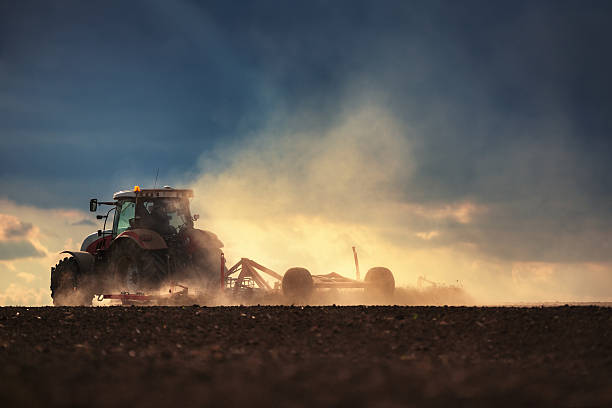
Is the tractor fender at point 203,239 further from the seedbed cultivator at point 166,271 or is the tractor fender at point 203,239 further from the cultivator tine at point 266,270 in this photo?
the cultivator tine at point 266,270

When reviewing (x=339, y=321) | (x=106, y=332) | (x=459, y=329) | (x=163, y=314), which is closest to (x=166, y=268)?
(x=163, y=314)

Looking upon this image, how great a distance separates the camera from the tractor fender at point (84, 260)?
647 inches

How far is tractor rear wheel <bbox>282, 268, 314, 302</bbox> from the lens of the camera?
14.9 m

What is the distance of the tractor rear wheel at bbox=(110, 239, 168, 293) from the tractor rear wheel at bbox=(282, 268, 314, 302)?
10.2 feet

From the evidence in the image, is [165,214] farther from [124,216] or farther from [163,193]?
[124,216]

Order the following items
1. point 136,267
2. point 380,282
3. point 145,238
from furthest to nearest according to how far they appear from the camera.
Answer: point 380,282
point 136,267
point 145,238

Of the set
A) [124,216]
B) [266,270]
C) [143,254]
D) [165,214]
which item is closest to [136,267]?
[143,254]

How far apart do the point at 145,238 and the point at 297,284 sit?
403 cm

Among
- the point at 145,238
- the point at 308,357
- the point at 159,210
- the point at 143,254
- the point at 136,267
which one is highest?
the point at 159,210

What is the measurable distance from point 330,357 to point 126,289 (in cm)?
1020

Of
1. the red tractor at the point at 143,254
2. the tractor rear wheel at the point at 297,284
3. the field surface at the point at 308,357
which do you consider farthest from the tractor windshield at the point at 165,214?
the field surface at the point at 308,357

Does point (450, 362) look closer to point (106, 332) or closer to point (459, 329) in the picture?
point (459, 329)

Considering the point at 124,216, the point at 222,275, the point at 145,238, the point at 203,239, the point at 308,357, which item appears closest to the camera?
the point at 308,357

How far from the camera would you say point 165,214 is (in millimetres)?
15859
